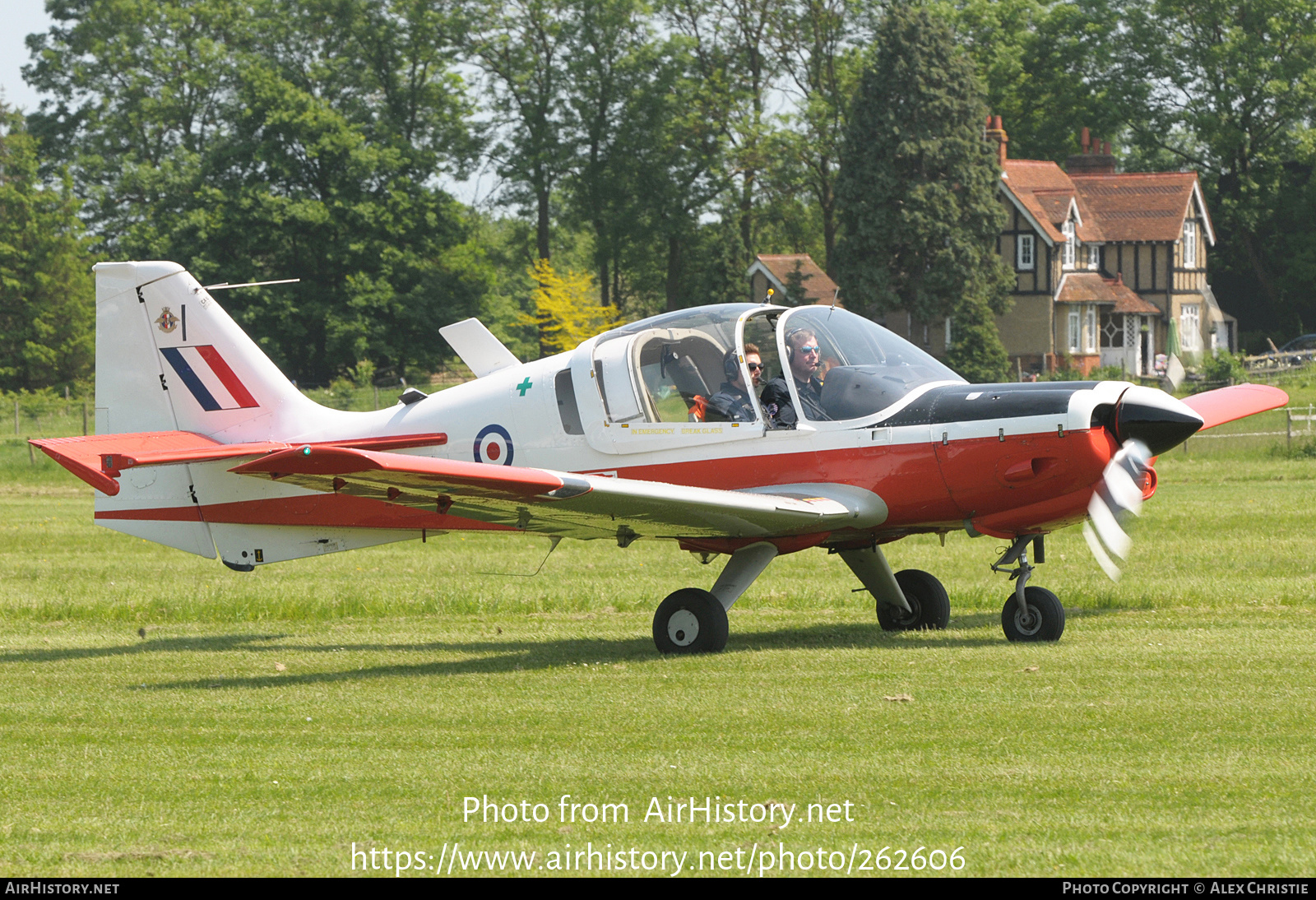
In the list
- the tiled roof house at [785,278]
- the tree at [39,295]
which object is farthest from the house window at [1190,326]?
the tree at [39,295]

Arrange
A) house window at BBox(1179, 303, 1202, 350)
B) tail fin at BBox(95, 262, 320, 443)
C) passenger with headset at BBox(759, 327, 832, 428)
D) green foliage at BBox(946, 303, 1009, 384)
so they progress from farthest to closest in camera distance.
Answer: house window at BBox(1179, 303, 1202, 350) → green foliage at BBox(946, 303, 1009, 384) → tail fin at BBox(95, 262, 320, 443) → passenger with headset at BBox(759, 327, 832, 428)

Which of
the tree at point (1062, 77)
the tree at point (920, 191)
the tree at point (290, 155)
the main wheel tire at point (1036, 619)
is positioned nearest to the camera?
the main wheel tire at point (1036, 619)

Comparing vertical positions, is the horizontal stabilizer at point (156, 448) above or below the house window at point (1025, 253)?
below

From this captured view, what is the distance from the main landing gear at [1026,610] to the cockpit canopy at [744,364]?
1.37 m

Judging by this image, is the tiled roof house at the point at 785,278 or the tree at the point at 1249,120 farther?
the tree at the point at 1249,120

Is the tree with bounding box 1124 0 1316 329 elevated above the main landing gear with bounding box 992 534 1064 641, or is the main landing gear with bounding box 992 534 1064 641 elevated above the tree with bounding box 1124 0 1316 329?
the tree with bounding box 1124 0 1316 329

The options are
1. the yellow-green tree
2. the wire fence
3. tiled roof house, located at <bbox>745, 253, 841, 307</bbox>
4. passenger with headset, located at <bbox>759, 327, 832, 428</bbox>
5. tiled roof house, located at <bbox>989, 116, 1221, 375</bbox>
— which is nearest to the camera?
passenger with headset, located at <bbox>759, 327, 832, 428</bbox>

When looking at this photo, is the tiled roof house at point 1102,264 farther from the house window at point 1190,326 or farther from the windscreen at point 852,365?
the windscreen at point 852,365

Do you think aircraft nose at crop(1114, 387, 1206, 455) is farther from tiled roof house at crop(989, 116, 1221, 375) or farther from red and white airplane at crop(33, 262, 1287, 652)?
tiled roof house at crop(989, 116, 1221, 375)

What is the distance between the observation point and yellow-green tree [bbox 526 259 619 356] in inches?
2286

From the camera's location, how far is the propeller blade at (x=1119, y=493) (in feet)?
31.0

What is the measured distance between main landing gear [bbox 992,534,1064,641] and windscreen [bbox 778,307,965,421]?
1.38m

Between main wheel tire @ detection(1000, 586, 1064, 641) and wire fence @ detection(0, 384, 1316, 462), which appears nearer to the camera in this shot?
main wheel tire @ detection(1000, 586, 1064, 641)

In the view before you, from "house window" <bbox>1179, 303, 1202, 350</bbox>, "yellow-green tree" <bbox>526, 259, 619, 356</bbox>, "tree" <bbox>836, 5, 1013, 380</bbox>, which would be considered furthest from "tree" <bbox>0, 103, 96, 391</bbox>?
"house window" <bbox>1179, 303, 1202, 350</bbox>
